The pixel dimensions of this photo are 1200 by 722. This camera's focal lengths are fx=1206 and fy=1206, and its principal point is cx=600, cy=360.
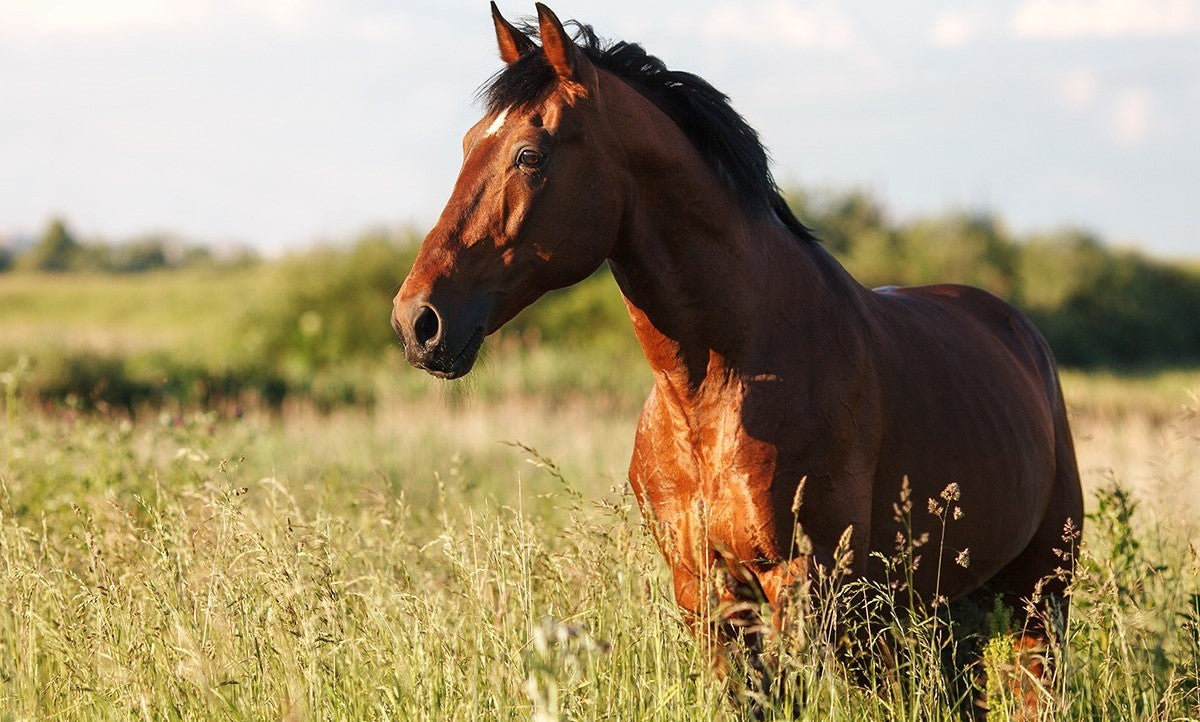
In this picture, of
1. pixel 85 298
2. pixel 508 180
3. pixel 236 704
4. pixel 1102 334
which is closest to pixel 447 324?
pixel 508 180

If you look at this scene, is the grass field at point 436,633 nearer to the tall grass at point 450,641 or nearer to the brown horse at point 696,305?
the tall grass at point 450,641

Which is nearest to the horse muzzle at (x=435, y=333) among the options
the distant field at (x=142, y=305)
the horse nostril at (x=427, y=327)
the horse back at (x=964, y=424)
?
the horse nostril at (x=427, y=327)

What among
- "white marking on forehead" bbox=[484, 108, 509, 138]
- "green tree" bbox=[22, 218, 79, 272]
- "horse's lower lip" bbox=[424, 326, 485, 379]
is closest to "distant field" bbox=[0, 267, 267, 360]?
"green tree" bbox=[22, 218, 79, 272]

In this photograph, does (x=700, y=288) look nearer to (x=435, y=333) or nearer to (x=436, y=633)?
(x=435, y=333)

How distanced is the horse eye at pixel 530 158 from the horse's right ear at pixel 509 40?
1.32ft

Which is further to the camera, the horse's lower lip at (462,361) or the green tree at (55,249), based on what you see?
the green tree at (55,249)

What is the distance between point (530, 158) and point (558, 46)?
332 mm

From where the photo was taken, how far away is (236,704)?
140 inches

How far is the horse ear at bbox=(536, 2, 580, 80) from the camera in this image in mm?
3244

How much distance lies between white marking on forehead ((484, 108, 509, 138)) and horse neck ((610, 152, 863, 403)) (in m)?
0.41

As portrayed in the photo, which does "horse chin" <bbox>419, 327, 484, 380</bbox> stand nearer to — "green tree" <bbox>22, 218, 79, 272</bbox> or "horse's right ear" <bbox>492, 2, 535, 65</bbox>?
"horse's right ear" <bbox>492, 2, 535, 65</bbox>

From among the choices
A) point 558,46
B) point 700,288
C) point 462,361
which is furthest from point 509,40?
point 462,361

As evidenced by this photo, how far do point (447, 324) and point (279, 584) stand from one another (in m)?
1.10

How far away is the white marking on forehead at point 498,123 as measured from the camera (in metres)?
3.31
